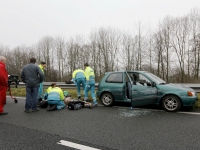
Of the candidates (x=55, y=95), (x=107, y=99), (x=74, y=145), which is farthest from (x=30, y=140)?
(x=107, y=99)

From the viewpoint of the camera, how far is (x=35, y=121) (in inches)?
209

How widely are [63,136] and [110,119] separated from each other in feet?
5.92

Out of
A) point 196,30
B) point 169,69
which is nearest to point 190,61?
point 169,69

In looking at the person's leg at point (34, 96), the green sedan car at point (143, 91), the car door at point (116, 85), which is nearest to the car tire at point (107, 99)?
the green sedan car at point (143, 91)

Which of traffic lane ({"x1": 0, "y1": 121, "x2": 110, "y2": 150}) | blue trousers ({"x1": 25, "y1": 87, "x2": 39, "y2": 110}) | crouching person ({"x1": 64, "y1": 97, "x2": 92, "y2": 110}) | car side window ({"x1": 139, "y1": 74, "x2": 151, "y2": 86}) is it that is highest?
car side window ({"x1": 139, "y1": 74, "x2": 151, "y2": 86})

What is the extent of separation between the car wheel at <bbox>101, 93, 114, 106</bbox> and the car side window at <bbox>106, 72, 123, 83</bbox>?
2.08ft

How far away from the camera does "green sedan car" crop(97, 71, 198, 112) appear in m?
5.95

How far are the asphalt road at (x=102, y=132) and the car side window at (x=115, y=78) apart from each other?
1.86 meters

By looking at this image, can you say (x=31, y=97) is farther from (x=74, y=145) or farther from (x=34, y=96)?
(x=74, y=145)

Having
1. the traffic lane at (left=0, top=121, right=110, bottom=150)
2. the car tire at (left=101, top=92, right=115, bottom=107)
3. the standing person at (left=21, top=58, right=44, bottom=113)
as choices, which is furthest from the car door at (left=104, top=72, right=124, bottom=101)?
the traffic lane at (left=0, top=121, right=110, bottom=150)

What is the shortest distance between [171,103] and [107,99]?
264 centimetres

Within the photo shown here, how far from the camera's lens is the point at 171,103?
6.09 meters

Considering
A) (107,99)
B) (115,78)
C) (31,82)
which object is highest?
(115,78)

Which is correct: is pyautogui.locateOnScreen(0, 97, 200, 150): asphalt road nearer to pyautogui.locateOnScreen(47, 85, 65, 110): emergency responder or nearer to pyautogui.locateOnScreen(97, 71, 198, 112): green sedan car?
pyautogui.locateOnScreen(97, 71, 198, 112): green sedan car
